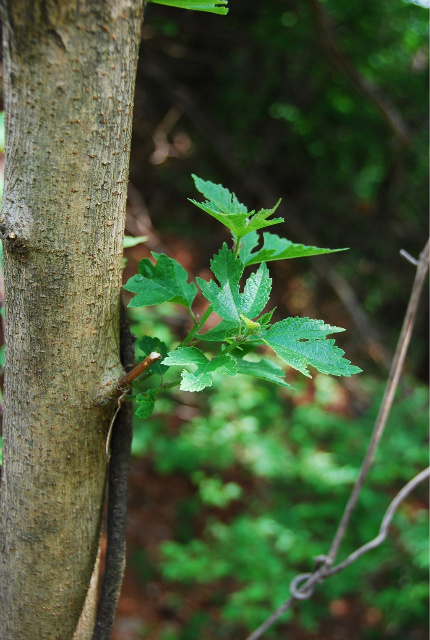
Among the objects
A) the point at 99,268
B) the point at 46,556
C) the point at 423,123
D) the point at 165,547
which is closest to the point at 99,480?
the point at 46,556

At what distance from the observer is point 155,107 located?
355 centimetres

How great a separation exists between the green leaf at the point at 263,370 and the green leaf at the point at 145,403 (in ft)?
0.32

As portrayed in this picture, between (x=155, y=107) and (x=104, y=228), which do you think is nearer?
(x=104, y=228)

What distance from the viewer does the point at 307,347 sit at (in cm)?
56

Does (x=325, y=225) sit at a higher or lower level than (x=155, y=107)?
lower

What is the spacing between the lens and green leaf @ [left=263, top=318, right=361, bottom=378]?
1.79 feet

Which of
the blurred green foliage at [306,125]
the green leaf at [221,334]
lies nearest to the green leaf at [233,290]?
the green leaf at [221,334]

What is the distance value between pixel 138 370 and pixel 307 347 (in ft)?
0.57

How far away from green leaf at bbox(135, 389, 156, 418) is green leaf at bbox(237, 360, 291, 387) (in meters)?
0.10

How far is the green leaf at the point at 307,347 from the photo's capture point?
545mm

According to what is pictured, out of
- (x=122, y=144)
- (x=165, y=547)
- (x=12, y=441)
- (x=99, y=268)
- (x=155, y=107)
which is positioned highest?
(x=155, y=107)

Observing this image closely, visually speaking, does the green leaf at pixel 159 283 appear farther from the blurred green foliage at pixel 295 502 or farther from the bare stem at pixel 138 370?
the blurred green foliage at pixel 295 502

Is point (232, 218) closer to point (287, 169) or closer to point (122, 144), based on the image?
point (122, 144)

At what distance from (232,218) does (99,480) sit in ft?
1.05
